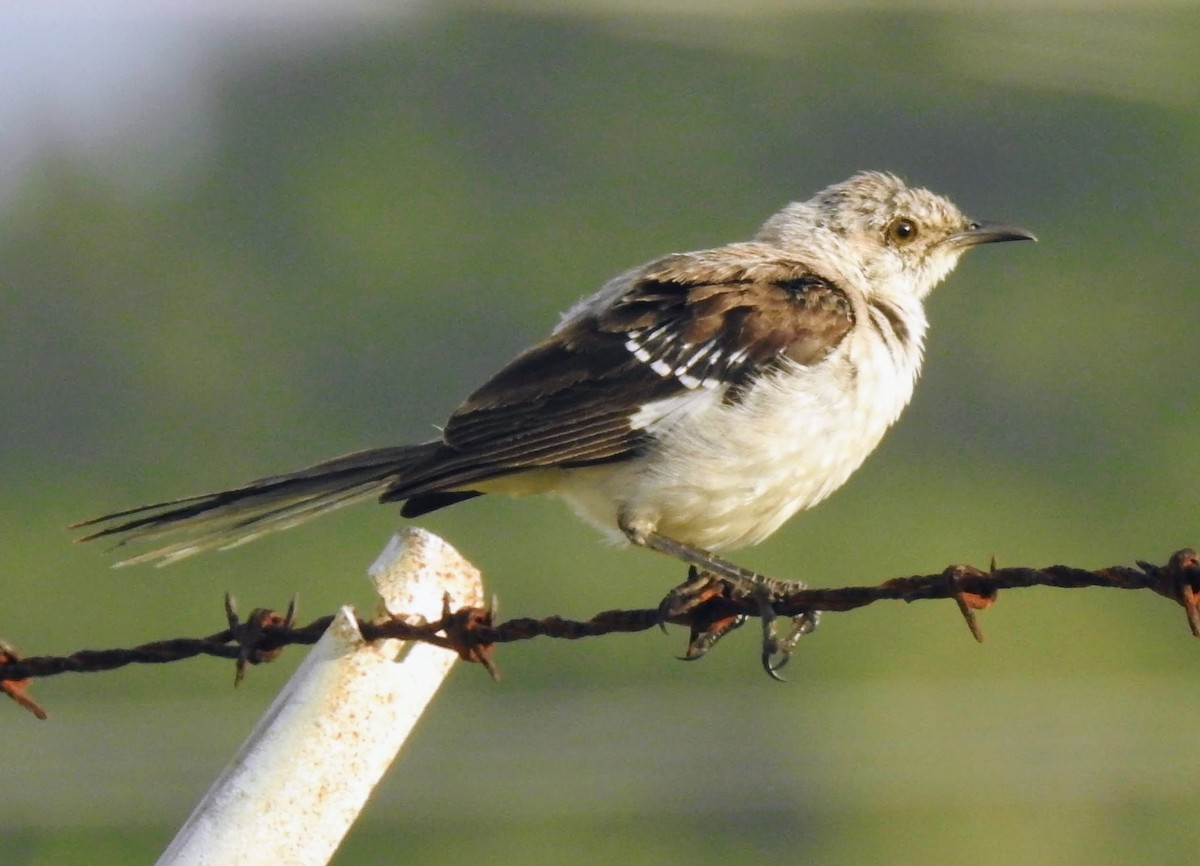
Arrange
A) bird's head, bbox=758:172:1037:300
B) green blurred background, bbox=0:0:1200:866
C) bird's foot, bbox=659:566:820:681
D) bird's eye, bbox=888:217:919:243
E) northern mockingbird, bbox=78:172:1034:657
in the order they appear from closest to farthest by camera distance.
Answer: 1. bird's foot, bbox=659:566:820:681
2. northern mockingbird, bbox=78:172:1034:657
3. bird's head, bbox=758:172:1037:300
4. bird's eye, bbox=888:217:919:243
5. green blurred background, bbox=0:0:1200:866

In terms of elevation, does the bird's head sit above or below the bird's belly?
above

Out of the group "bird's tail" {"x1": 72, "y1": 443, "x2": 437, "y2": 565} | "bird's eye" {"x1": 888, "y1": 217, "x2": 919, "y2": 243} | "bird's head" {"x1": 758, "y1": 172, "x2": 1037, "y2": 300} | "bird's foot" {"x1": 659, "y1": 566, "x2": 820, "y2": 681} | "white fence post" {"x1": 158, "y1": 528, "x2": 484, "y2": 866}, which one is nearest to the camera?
"white fence post" {"x1": 158, "y1": 528, "x2": 484, "y2": 866}

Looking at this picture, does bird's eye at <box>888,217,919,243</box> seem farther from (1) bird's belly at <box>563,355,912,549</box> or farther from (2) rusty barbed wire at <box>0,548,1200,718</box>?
(2) rusty barbed wire at <box>0,548,1200,718</box>

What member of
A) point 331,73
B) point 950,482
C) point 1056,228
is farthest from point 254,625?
point 331,73

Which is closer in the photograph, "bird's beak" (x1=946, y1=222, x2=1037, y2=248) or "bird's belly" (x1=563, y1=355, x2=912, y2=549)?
"bird's belly" (x1=563, y1=355, x2=912, y2=549)

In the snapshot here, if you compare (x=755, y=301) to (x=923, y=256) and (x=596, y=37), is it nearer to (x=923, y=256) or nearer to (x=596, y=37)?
(x=923, y=256)

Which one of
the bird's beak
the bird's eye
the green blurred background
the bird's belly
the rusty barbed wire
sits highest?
the rusty barbed wire

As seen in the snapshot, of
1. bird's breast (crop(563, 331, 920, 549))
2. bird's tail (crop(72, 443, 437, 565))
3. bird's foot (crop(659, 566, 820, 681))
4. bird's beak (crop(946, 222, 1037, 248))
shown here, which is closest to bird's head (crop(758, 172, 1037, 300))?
bird's beak (crop(946, 222, 1037, 248))
